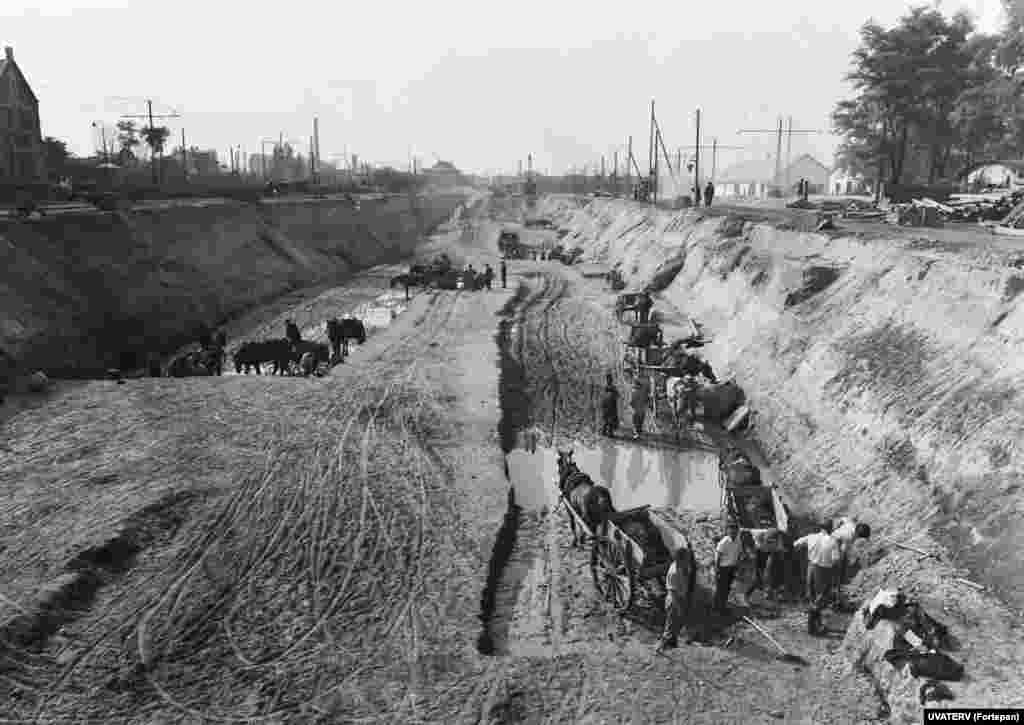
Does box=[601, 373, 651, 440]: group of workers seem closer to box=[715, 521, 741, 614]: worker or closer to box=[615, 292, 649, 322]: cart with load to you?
box=[715, 521, 741, 614]: worker

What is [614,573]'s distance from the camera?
37.2ft

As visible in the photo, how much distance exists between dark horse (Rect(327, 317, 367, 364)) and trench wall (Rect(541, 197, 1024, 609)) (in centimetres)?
1384

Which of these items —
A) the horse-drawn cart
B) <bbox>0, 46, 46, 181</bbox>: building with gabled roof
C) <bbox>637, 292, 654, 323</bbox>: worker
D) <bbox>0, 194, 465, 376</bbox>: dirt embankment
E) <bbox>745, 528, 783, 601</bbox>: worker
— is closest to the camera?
the horse-drawn cart

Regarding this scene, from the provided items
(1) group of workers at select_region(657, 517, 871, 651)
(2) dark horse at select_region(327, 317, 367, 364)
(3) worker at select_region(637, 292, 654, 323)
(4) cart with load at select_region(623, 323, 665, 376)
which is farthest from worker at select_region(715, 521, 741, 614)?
(3) worker at select_region(637, 292, 654, 323)

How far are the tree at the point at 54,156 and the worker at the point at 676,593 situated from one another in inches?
2876

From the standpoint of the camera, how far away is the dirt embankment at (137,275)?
26797 millimetres

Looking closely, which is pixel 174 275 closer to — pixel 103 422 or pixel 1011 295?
pixel 103 422

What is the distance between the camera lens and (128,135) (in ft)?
301

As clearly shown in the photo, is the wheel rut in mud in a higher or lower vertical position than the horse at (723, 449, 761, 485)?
lower

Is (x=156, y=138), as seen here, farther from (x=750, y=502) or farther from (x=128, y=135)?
(x=750, y=502)

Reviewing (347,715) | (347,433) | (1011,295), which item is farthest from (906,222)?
(347,715)

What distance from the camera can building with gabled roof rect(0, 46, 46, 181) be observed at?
191 ft

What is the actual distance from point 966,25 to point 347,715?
56549 mm

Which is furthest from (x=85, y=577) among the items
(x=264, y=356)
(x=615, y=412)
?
(x=264, y=356)
